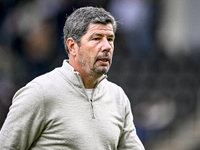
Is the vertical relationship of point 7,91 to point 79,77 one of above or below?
below

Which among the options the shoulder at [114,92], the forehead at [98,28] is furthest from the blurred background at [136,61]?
the forehead at [98,28]

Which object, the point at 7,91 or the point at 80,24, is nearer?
the point at 80,24

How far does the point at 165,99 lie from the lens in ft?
15.5

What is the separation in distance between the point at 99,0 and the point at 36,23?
0.97 meters

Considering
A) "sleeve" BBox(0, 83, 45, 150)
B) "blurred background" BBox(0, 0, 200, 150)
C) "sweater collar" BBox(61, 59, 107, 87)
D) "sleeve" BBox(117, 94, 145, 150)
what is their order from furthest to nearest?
"blurred background" BBox(0, 0, 200, 150), "sleeve" BBox(117, 94, 145, 150), "sweater collar" BBox(61, 59, 107, 87), "sleeve" BBox(0, 83, 45, 150)

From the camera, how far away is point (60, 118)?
6.27 feet

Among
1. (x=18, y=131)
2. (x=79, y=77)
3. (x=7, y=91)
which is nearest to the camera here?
(x=18, y=131)

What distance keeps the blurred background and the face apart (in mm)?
2548

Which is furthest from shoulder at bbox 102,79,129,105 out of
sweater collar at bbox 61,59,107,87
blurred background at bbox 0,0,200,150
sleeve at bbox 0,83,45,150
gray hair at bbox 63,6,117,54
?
blurred background at bbox 0,0,200,150

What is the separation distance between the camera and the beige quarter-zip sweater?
1861 millimetres

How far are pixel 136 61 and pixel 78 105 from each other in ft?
9.27

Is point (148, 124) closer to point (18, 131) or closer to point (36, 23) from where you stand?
point (36, 23)

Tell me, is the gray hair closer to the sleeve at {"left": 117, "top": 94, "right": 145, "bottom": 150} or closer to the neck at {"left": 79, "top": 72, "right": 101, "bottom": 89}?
the neck at {"left": 79, "top": 72, "right": 101, "bottom": 89}

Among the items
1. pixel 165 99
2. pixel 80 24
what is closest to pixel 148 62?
pixel 165 99
